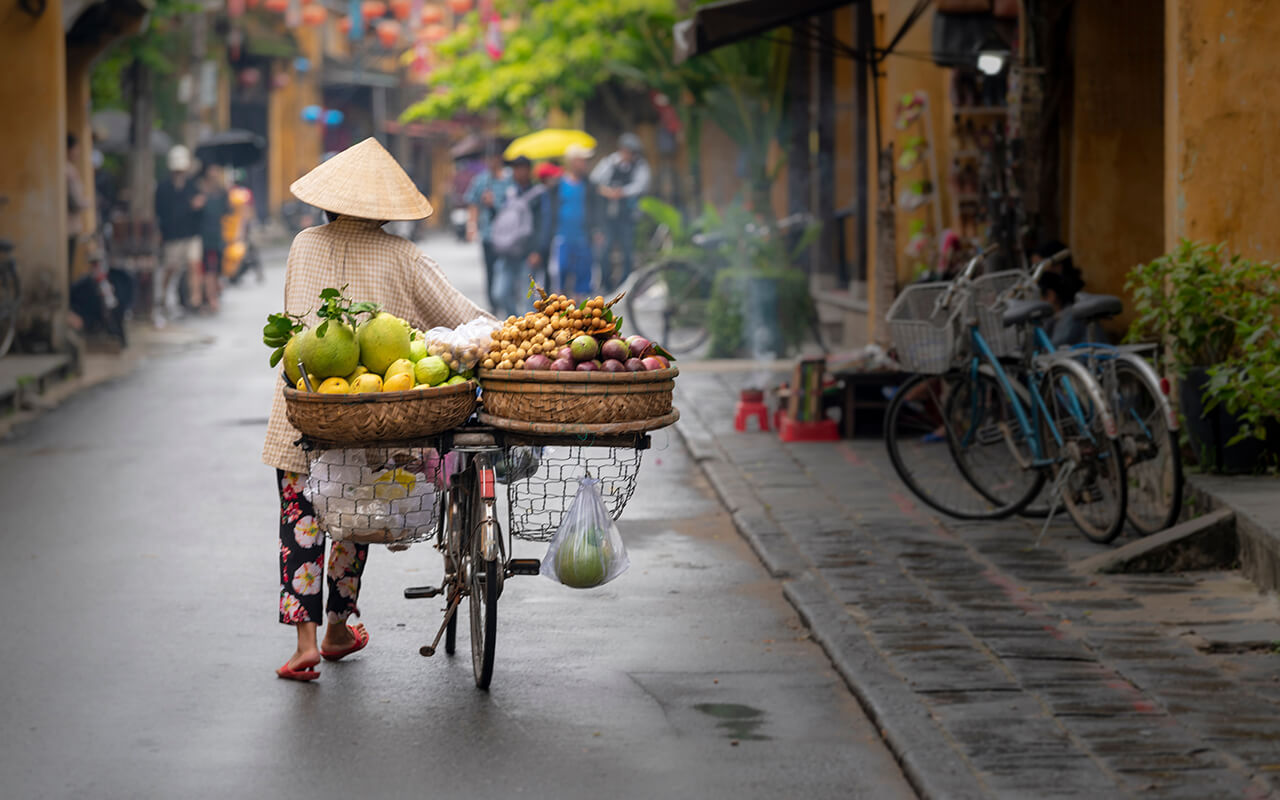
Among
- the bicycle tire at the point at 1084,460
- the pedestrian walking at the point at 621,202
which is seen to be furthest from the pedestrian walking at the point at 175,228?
the bicycle tire at the point at 1084,460

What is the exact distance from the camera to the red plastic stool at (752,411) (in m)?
12.4

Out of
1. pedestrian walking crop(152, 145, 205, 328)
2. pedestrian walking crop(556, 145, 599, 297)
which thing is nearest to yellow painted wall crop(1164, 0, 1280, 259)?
pedestrian walking crop(556, 145, 599, 297)

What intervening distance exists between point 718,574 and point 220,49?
124 feet

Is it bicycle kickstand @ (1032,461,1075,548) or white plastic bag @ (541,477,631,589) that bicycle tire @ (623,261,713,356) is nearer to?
bicycle kickstand @ (1032,461,1075,548)

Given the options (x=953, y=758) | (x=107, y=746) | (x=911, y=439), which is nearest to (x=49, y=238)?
(x=911, y=439)

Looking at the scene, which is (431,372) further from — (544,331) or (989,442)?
(989,442)

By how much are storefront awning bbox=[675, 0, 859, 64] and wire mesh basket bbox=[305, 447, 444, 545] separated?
7.71 meters

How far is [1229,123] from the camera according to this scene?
8523mm

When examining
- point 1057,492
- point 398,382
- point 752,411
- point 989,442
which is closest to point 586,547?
point 398,382

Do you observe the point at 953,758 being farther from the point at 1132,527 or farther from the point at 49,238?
the point at 49,238

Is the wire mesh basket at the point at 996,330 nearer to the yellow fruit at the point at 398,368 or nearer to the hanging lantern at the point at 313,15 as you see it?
the yellow fruit at the point at 398,368

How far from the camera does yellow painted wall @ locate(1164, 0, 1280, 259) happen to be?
27.7 ft

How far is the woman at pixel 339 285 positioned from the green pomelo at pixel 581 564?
2.98ft

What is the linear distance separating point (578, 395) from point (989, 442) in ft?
12.9
